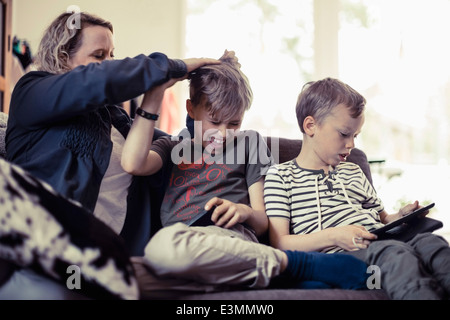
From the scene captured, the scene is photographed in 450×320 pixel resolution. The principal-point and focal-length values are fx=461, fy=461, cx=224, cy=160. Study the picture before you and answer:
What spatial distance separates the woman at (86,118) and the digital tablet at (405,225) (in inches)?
24.7

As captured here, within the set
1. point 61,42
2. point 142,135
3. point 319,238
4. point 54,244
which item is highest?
point 61,42

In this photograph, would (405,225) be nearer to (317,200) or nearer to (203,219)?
(317,200)

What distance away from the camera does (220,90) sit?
129cm

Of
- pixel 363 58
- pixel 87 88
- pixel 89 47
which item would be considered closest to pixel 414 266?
pixel 87 88

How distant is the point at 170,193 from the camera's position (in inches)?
52.1

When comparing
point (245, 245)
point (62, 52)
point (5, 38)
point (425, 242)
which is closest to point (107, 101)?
point (62, 52)

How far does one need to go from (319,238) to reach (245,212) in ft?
0.68

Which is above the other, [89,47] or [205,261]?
[89,47]

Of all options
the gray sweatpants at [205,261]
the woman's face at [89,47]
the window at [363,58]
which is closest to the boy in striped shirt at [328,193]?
the gray sweatpants at [205,261]

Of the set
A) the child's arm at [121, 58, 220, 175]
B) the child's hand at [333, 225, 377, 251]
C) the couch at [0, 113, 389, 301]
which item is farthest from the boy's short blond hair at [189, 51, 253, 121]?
the couch at [0, 113, 389, 301]

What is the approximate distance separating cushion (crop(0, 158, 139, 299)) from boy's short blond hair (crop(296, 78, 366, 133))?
0.86 metres

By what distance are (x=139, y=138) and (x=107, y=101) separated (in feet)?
0.49
